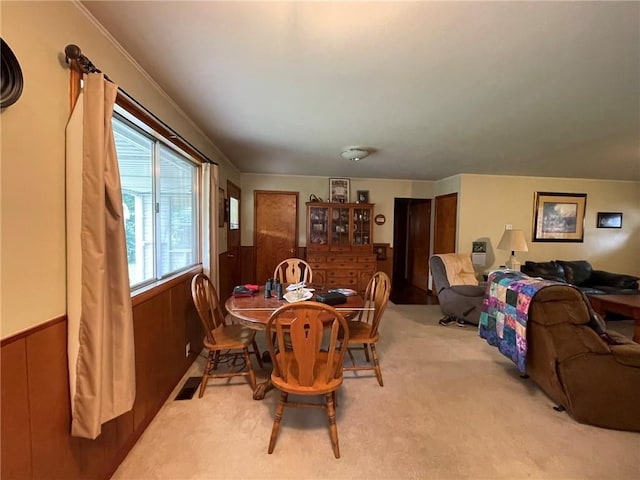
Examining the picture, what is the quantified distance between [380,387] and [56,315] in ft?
6.99

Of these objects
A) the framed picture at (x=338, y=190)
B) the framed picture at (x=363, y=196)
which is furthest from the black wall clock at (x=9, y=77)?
the framed picture at (x=363, y=196)

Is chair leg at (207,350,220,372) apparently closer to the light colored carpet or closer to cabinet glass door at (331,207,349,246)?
the light colored carpet

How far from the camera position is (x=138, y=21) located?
1.37 metres

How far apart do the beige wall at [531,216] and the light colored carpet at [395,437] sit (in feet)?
10.6

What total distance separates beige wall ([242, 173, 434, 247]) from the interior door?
0.28 metres

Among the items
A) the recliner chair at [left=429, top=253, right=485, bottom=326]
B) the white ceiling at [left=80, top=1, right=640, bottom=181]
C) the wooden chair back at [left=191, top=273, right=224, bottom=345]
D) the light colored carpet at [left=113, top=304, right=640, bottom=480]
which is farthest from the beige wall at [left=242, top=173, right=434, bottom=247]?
the light colored carpet at [left=113, top=304, right=640, bottom=480]

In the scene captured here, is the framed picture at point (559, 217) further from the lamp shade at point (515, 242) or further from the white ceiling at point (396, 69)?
the white ceiling at point (396, 69)

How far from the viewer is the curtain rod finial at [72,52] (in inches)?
45.5

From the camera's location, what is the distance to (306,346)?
157 cm

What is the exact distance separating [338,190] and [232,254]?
7.65 ft

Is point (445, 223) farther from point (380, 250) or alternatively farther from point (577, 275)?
point (577, 275)

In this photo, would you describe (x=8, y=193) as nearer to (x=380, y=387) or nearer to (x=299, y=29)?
(x=299, y=29)

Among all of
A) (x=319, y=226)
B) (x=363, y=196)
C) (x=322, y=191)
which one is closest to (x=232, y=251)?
(x=319, y=226)

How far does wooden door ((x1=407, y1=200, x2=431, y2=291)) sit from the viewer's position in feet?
20.2
